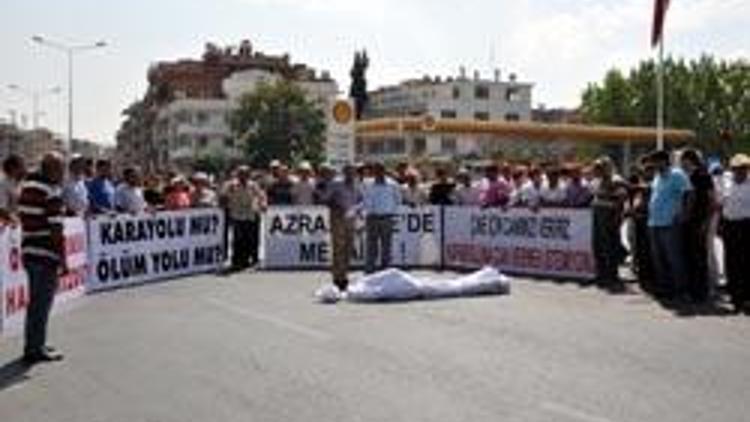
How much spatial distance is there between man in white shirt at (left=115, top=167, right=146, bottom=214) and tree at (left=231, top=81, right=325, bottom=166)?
3409 inches

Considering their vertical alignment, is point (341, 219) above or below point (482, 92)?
below

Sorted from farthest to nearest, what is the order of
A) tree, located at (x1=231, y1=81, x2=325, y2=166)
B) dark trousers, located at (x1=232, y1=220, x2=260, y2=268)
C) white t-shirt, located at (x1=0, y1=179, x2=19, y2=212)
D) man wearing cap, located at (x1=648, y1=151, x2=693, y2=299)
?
tree, located at (x1=231, y1=81, x2=325, y2=166) → dark trousers, located at (x1=232, y1=220, x2=260, y2=268) → man wearing cap, located at (x1=648, y1=151, x2=693, y2=299) → white t-shirt, located at (x1=0, y1=179, x2=19, y2=212)

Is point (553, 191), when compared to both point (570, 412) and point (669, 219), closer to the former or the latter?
point (669, 219)

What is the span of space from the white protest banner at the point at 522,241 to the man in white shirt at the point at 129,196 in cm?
561

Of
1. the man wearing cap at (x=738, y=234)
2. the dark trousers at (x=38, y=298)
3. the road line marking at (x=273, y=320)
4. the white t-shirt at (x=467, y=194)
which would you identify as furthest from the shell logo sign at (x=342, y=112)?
the dark trousers at (x=38, y=298)

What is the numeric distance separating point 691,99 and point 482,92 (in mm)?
64445

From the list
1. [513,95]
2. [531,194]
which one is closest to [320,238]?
[531,194]

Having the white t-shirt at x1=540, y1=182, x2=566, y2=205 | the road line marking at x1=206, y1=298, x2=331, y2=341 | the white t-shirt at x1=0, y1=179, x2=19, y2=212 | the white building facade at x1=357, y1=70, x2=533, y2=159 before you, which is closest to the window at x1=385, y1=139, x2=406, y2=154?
the white building facade at x1=357, y1=70, x2=533, y2=159

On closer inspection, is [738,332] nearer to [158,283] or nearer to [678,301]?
[678,301]

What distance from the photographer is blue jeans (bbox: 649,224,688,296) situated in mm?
18500

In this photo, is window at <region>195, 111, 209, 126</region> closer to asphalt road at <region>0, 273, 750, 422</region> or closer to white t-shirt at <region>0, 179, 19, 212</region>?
asphalt road at <region>0, 273, 750, 422</region>

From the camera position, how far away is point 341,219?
2059 cm

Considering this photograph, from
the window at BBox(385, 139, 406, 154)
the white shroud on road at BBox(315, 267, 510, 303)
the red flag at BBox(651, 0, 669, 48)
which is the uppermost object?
the window at BBox(385, 139, 406, 154)

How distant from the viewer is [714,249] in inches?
757
